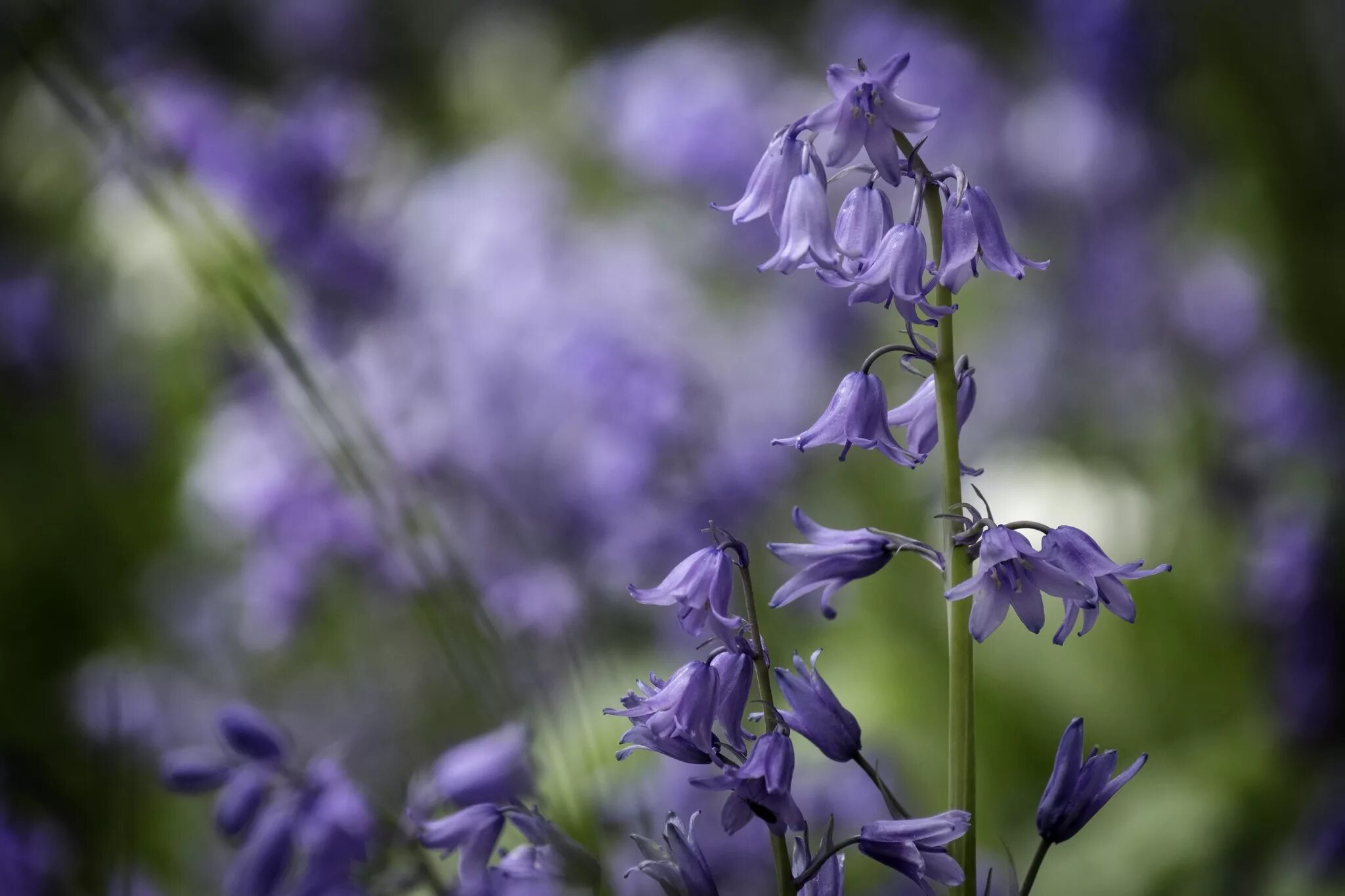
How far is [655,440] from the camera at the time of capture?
2.01m

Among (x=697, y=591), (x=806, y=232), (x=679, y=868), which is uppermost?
(x=806, y=232)

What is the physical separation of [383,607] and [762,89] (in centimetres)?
218

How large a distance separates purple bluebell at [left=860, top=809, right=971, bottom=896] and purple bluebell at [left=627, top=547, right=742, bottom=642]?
142 millimetres

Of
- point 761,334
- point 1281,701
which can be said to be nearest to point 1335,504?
point 1281,701

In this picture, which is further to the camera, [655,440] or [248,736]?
[655,440]

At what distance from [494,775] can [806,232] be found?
16.3 inches

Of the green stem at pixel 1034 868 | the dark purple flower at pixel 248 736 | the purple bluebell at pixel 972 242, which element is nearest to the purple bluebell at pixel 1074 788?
the green stem at pixel 1034 868

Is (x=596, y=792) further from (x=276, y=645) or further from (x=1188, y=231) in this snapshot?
(x=1188, y=231)

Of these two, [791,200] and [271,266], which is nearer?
[791,200]

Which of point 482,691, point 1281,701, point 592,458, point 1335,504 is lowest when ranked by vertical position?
point 1281,701

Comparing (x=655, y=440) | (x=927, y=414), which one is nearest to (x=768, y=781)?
(x=927, y=414)

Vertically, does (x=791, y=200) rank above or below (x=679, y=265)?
above

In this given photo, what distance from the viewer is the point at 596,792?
753 mm

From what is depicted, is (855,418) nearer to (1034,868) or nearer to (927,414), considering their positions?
(927,414)
